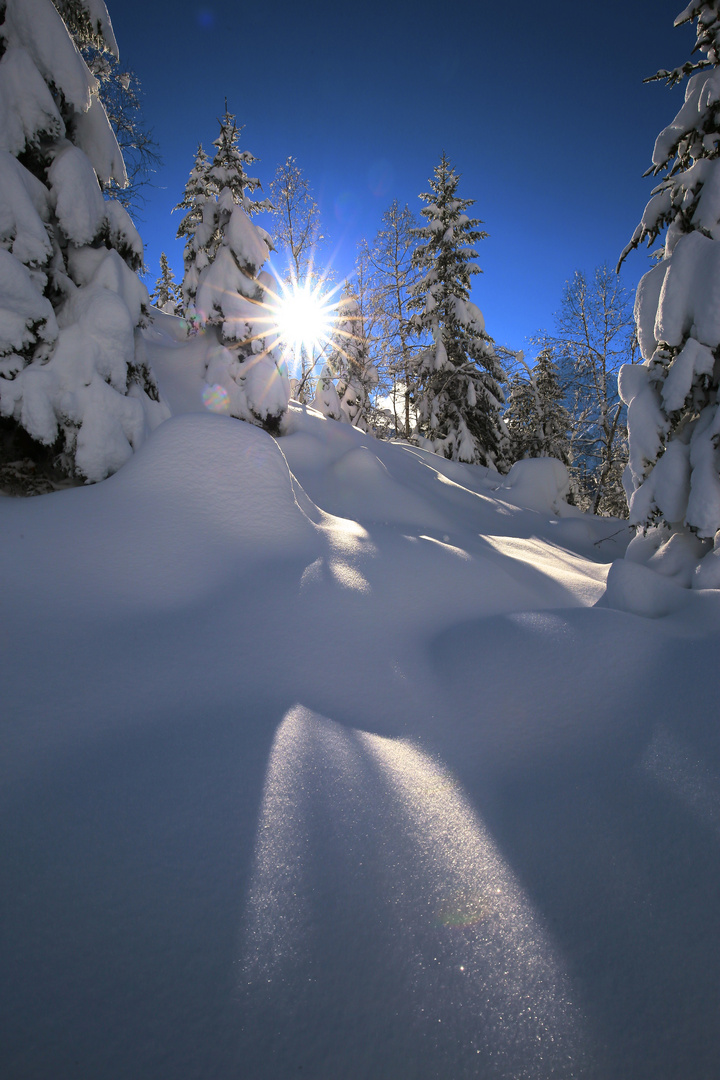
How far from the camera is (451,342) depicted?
50.6ft

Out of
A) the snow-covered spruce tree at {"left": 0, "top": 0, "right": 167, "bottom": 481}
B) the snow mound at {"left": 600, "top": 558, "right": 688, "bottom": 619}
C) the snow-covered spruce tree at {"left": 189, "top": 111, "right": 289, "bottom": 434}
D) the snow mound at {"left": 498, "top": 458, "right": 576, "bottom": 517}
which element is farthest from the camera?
the snow mound at {"left": 498, "top": 458, "right": 576, "bottom": 517}

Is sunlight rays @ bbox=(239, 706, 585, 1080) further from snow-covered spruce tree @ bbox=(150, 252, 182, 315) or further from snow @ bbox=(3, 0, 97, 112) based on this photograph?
snow-covered spruce tree @ bbox=(150, 252, 182, 315)

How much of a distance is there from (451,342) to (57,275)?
43.0 feet

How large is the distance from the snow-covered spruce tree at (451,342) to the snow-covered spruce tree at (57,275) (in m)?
11.4

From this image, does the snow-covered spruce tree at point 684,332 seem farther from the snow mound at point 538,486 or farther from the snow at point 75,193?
the snow at point 75,193

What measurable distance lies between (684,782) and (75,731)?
9.29ft

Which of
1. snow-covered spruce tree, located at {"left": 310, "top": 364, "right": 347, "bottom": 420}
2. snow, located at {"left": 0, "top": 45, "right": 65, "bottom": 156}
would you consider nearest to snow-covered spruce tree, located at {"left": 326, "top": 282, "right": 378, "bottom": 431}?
snow-covered spruce tree, located at {"left": 310, "top": 364, "right": 347, "bottom": 420}

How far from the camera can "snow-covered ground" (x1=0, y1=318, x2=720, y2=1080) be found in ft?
3.70

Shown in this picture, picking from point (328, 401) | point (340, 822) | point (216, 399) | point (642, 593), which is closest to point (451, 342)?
point (328, 401)

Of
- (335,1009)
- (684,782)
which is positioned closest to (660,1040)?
(335,1009)

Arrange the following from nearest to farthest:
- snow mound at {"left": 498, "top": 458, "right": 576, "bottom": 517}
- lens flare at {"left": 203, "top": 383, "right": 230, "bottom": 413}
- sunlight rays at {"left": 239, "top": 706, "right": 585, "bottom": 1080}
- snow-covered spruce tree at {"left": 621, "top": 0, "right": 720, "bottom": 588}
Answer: sunlight rays at {"left": 239, "top": 706, "right": 585, "bottom": 1080} < snow-covered spruce tree at {"left": 621, "top": 0, "right": 720, "bottom": 588} < lens flare at {"left": 203, "top": 383, "right": 230, "bottom": 413} < snow mound at {"left": 498, "top": 458, "right": 576, "bottom": 517}

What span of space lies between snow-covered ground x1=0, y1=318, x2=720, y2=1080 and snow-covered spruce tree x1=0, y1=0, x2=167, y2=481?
1.60 metres

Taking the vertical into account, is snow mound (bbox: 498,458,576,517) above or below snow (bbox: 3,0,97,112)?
below

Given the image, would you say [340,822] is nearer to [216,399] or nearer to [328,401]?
[216,399]
